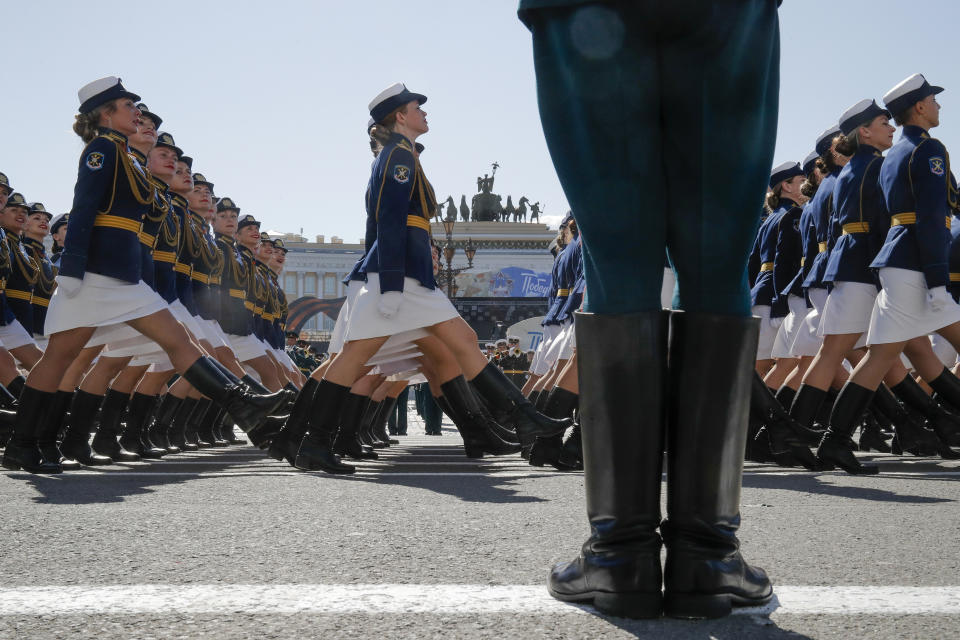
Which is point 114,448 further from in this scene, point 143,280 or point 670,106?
point 670,106

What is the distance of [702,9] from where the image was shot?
1.57 meters

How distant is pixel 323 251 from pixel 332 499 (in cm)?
8490

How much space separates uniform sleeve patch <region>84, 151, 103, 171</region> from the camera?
5.09 m

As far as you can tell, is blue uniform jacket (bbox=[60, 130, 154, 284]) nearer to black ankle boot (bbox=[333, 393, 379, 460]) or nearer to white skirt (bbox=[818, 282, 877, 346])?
black ankle boot (bbox=[333, 393, 379, 460])

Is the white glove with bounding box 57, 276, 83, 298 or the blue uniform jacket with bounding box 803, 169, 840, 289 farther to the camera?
the blue uniform jacket with bounding box 803, 169, 840, 289

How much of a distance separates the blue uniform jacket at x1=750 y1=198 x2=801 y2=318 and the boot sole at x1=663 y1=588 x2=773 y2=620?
20.6 ft

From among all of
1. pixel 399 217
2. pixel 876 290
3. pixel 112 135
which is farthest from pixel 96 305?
pixel 876 290

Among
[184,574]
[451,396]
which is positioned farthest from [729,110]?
[451,396]

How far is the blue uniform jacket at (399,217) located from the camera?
5.16 meters

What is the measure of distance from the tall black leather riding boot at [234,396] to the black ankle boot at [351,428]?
45 centimetres

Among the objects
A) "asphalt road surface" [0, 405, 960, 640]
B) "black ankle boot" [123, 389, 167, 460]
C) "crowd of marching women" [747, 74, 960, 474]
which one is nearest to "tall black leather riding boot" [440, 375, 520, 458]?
"crowd of marching women" [747, 74, 960, 474]

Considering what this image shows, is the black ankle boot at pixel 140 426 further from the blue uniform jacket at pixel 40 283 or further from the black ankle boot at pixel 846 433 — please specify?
the black ankle boot at pixel 846 433

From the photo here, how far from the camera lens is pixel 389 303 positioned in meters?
5.12

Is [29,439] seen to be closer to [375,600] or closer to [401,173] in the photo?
[401,173]
